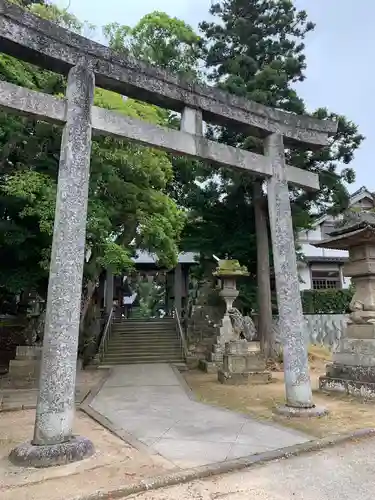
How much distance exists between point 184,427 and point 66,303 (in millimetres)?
2745

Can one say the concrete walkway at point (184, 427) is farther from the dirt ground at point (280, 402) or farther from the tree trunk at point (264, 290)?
the tree trunk at point (264, 290)

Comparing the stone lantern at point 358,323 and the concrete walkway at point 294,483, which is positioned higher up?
the stone lantern at point 358,323

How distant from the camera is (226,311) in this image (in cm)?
1361

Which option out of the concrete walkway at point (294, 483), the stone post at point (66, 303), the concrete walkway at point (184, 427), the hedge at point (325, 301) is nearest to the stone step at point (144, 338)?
the hedge at point (325, 301)

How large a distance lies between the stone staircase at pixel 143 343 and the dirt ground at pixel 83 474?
10.8 meters

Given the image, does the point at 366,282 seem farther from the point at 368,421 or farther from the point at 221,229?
the point at 221,229

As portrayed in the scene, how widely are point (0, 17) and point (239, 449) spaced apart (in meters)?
6.07

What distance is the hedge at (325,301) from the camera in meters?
20.1

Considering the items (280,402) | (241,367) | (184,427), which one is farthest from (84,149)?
(241,367)

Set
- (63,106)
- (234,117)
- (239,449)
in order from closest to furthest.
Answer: (239,449) < (63,106) < (234,117)

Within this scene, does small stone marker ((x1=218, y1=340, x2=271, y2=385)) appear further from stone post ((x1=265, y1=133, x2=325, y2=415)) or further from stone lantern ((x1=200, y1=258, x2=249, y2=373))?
stone post ((x1=265, y1=133, x2=325, y2=415))

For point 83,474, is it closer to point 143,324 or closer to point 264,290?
point 264,290

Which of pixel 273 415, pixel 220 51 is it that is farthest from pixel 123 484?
pixel 220 51

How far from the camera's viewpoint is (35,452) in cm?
405
